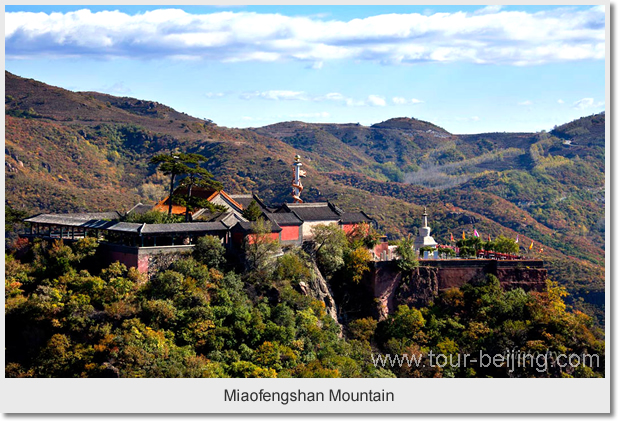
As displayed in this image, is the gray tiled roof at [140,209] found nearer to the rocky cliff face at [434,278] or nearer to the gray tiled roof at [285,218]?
the gray tiled roof at [285,218]

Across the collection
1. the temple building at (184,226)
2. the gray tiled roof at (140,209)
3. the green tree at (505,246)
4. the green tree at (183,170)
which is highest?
the green tree at (183,170)

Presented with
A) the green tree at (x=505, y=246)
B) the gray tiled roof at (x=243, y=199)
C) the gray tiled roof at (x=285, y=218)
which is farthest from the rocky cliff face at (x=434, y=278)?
the gray tiled roof at (x=243, y=199)

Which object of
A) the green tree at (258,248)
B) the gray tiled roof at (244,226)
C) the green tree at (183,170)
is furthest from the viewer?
the green tree at (183,170)

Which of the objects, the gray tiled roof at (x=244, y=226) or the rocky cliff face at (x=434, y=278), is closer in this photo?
the gray tiled roof at (x=244, y=226)

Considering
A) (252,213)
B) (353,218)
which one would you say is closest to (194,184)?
(252,213)

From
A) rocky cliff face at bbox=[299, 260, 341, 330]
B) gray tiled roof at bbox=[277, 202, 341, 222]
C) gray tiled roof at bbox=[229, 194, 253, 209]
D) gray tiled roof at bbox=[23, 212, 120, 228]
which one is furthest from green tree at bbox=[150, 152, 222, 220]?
rocky cliff face at bbox=[299, 260, 341, 330]

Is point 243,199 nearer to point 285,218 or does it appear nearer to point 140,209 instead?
point 285,218

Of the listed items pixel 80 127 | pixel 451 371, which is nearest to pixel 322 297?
pixel 451 371

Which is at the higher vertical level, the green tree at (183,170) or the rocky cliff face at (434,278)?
the green tree at (183,170)

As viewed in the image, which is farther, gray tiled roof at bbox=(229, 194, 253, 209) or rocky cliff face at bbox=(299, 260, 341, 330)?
gray tiled roof at bbox=(229, 194, 253, 209)

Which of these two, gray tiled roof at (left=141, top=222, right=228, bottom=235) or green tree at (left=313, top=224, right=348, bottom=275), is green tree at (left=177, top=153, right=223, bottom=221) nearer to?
gray tiled roof at (left=141, top=222, right=228, bottom=235)

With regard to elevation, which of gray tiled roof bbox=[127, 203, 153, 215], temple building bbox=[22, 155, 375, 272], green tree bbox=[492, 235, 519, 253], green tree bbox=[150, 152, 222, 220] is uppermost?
green tree bbox=[150, 152, 222, 220]

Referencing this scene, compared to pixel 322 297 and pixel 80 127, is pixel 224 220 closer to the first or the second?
pixel 322 297

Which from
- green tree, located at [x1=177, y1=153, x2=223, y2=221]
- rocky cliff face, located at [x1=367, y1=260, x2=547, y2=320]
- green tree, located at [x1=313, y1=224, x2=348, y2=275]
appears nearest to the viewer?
green tree, located at [x1=177, y1=153, x2=223, y2=221]
